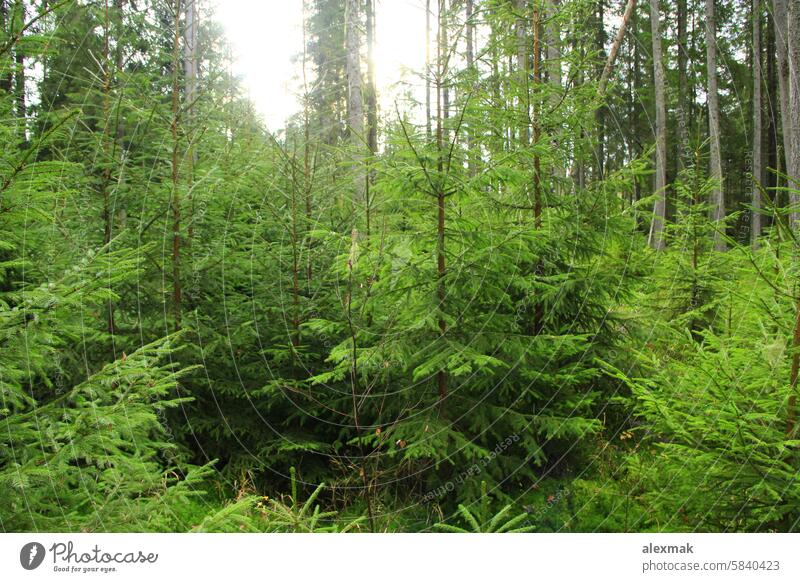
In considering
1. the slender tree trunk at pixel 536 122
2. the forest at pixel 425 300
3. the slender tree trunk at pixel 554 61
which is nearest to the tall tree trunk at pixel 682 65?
the forest at pixel 425 300

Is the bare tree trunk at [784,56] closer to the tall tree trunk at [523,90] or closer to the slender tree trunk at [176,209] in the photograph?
the tall tree trunk at [523,90]

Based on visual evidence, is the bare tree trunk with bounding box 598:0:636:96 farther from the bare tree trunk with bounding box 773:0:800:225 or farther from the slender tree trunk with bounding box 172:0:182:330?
the slender tree trunk with bounding box 172:0:182:330

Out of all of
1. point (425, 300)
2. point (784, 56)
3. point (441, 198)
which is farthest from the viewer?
point (784, 56)

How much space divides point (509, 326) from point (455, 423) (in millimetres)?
1101

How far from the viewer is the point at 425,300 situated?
4262 mm

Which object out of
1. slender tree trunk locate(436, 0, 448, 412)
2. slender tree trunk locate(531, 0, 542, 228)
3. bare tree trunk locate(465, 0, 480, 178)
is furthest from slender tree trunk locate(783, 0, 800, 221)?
slender tree trunk locate(436, 0, 448, 412)

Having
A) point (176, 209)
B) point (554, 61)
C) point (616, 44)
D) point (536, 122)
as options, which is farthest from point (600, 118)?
point (176, 209)

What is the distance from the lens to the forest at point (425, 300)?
288 cm

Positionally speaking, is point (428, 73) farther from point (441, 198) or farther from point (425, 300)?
point (425, 300)

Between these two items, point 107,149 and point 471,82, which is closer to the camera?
point 471,82

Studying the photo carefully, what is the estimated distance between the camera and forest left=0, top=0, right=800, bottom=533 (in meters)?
2.88
